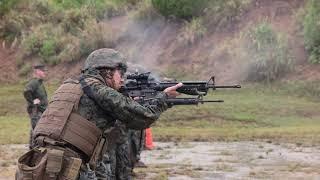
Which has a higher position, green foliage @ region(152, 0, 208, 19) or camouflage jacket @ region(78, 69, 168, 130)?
green foliage @ region(152, 0, 208, 19)

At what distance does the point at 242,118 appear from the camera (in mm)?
21328

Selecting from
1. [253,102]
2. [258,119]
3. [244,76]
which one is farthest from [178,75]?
[258,119]

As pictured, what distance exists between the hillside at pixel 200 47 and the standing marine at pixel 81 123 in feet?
64.0

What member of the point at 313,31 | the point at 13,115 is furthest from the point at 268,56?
the point at 13,115

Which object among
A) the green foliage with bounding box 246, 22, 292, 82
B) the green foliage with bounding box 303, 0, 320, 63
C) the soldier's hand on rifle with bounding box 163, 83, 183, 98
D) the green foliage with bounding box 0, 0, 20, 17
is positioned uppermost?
the green foliage with bounding box 0, 0, 20, 17

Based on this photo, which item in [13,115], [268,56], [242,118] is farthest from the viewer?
[268,56]

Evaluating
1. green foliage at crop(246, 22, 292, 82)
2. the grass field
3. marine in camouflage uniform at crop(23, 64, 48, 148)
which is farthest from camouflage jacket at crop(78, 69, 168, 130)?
green foliage at crop(246, 22, 292, 82)

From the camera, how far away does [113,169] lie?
9.53 metres

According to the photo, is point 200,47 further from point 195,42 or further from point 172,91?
point 172,91

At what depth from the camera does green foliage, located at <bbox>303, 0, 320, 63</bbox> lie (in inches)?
1030

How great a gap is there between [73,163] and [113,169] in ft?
11.2

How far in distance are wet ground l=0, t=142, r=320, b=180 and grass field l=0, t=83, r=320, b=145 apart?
1276 mm

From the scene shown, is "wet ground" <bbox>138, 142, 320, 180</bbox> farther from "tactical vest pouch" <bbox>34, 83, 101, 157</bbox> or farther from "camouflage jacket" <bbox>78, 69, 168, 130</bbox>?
"tactical vest pouch" <bbox>34, 83, 101, 157</bbox>

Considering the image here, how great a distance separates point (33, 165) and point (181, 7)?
23.6 m
